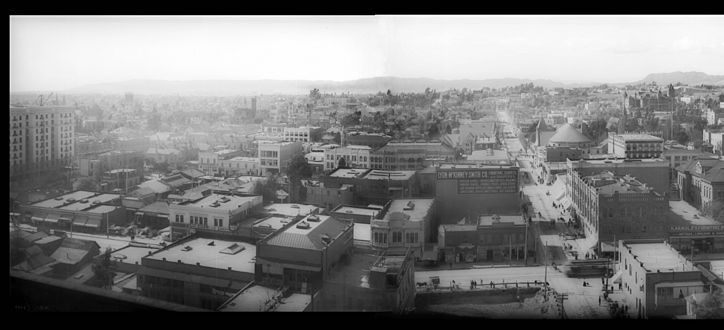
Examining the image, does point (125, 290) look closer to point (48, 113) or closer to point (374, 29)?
point (48, 113)

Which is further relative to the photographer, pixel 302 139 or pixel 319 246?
pixel 302 139

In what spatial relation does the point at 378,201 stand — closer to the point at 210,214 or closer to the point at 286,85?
the point at 286,85

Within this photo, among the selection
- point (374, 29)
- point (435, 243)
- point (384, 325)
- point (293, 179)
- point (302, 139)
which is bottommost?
point (384, 325)

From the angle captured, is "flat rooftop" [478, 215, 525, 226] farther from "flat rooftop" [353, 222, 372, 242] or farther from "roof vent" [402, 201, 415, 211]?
"flat rooftop" [353, 222, 372, 242]

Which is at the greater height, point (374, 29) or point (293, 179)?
point (374, 29)

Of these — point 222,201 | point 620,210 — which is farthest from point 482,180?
point 222,201

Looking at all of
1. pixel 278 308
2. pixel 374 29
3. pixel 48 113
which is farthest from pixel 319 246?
pixel 48 113
